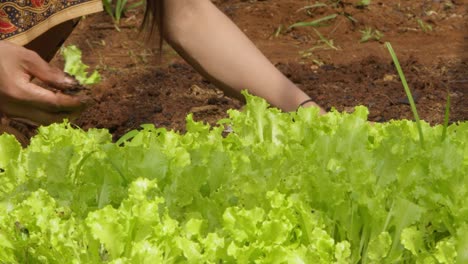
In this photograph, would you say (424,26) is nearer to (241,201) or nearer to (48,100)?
(48,100)

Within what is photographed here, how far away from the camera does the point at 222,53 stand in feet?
10.3

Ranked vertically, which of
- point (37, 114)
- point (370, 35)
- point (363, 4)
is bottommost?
point (363, 4)

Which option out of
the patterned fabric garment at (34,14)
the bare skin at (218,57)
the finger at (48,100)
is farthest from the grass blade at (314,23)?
the finger at (48,100)

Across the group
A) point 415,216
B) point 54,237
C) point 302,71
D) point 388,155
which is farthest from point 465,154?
point 302,71

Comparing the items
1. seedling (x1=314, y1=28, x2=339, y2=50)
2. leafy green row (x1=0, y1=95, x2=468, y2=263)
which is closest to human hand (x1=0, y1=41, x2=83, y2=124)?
leafy green row (x1=0, y1=95, x2=468, y2=263)

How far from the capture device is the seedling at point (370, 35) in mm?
5406

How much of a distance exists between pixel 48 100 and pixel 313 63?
265 centimetres

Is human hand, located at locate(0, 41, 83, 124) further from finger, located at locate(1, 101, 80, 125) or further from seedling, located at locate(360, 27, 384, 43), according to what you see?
seedling, located at locate(360, 27, 384, 43)

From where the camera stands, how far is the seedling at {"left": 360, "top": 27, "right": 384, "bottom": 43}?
17.7 feet

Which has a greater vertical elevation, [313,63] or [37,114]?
[37,114]

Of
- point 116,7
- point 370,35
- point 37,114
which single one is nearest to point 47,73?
point 37,114

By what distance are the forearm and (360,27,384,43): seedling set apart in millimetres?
2256

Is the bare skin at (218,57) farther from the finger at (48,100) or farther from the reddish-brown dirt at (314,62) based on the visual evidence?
the reddish-brown dirt at (314,62)

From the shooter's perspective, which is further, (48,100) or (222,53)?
(222,53)
